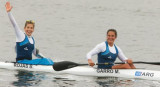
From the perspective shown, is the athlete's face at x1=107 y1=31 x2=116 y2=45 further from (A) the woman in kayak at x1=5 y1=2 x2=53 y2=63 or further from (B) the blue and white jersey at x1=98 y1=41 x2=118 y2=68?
(A) the woman in kayak at x1=5 y1=2 x2=53 y2=63

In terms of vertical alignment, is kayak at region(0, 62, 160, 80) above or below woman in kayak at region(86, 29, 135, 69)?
below

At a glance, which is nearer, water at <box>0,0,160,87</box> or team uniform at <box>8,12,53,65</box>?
water at <box>0,0,160,87</box>

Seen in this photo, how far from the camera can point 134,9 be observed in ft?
156

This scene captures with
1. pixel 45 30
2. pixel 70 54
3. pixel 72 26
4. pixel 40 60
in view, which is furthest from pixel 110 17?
pixel 40 60

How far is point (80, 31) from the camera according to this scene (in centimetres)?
3609

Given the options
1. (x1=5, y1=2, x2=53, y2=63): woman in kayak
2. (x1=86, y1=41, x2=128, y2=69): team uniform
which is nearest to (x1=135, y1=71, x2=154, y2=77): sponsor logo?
(x1=86, y1=41, x2=128, y2=69): team uniform

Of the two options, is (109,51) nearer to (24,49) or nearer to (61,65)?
(61,65)

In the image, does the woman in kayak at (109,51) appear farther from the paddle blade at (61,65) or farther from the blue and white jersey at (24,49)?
the blue and white jersey at (24,49)

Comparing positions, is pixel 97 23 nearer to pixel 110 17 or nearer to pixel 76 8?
pixel 110 17

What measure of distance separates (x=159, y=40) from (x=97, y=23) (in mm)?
8380

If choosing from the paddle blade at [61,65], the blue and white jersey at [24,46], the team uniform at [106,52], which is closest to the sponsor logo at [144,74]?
the team uniform at [106,52]

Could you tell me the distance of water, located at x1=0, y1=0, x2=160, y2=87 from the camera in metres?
18.4

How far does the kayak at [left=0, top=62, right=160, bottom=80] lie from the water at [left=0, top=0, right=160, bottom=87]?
0.31 meters

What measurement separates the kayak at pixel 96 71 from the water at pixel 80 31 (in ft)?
1.01
